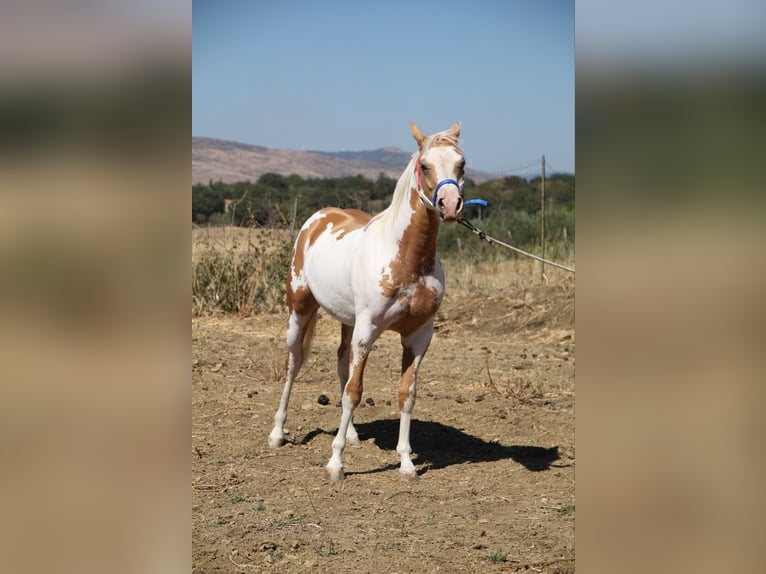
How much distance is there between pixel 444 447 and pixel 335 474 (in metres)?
1.12

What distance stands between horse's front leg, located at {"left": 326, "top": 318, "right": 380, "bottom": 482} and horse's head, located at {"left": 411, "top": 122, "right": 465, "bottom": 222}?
3.01 ft

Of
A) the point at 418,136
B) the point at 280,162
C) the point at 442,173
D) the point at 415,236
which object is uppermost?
the point at 280,162

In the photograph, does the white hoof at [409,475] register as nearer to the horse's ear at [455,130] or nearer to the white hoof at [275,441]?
the white hoof at [275,441]

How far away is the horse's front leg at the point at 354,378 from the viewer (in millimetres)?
4789

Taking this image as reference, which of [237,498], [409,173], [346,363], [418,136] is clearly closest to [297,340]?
[346,363]

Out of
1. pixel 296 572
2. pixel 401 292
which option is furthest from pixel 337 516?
pixel 401 292

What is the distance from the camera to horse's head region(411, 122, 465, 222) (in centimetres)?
418

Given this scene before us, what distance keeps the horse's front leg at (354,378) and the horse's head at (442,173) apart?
0.92m

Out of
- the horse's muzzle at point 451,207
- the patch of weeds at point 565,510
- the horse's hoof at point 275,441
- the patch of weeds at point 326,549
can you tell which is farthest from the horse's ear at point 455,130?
the horse's hoof at point 275,441

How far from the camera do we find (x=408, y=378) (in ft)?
16.7

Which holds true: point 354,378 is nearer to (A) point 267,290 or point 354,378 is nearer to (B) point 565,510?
(B) point 565,510
